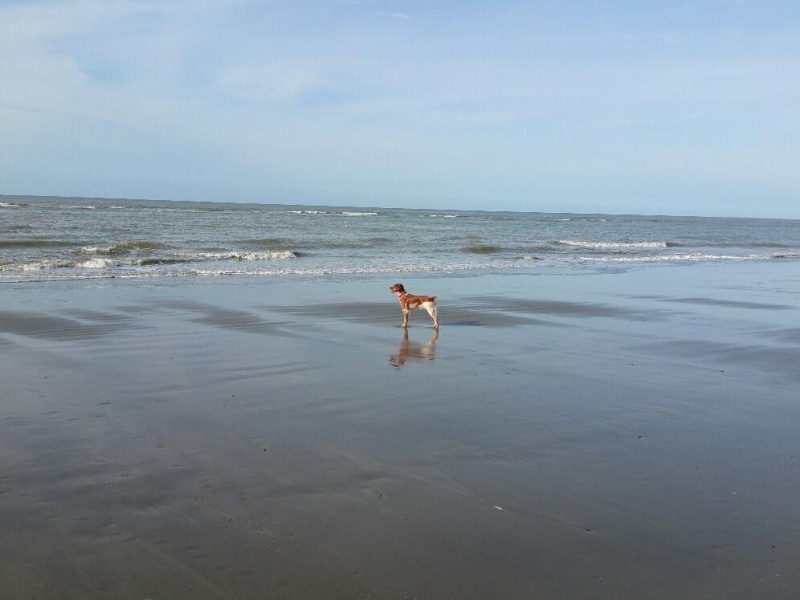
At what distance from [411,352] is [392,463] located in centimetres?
426

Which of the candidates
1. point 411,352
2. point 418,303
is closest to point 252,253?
point 418,303

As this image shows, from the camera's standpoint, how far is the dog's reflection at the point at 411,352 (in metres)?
8.89

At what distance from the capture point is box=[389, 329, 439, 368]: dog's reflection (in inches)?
350

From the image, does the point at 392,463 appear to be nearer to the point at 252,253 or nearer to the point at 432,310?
the point at 432,310

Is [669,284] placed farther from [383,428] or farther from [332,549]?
[332,549]

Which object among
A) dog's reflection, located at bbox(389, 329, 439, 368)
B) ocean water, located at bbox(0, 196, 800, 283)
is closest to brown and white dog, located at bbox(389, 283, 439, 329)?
dog's reflection, located at bbox(389, 329, 439, 368)

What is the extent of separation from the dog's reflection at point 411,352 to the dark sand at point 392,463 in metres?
0.05

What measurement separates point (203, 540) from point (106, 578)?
0.53 metres

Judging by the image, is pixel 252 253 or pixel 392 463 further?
pixel 252 253

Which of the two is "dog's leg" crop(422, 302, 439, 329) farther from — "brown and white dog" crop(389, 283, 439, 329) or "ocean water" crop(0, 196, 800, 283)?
"ocean water" crop(0, 196, 800, 283)

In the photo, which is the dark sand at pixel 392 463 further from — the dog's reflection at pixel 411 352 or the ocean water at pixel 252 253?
the ocean water at pixel 252 253

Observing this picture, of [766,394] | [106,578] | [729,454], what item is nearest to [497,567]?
[106,578]

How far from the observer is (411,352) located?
9.45 metres

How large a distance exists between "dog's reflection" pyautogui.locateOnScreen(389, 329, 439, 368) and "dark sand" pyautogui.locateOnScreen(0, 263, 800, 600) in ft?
0.17
